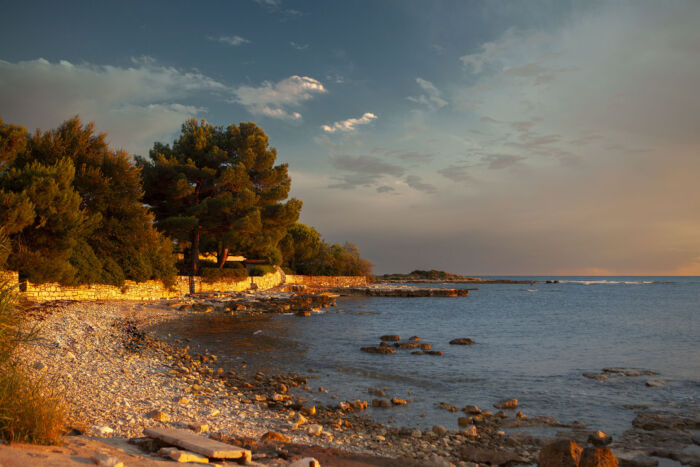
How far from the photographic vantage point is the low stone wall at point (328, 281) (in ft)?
207

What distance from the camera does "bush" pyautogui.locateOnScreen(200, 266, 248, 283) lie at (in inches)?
1516

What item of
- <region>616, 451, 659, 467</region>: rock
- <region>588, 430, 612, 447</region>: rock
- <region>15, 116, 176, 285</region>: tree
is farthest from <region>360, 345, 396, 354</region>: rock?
<region>15, 116, 176, 285</region>: tree

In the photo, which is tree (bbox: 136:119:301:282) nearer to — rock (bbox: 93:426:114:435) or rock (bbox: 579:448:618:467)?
rock (bbox: 93:426:114:435)

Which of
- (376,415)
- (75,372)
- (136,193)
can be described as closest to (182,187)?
(136,193)

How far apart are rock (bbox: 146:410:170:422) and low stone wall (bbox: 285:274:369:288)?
175 feet

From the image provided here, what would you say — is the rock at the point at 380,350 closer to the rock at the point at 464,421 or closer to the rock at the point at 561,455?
the rock at the point at 464,421

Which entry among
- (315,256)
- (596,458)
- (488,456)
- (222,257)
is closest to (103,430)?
(488,456)

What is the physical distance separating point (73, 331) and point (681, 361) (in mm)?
20260

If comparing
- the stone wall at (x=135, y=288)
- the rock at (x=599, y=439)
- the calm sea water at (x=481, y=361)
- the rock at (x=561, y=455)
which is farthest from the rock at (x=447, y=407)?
the stone wall at (x=135, y=288)

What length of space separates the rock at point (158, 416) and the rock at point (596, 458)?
5.83m

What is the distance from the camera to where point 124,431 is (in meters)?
5.71

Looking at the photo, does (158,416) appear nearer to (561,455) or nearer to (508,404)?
(561,455)

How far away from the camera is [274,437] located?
6.53 metres

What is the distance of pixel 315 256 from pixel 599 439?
64724 mm
